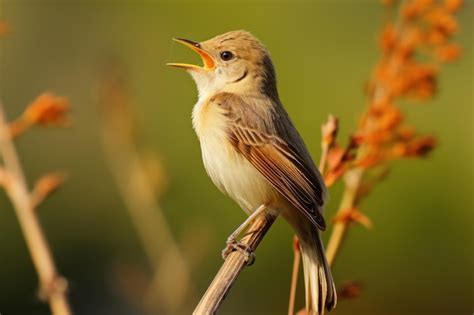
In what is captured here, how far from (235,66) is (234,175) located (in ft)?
2.13

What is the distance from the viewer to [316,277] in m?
3.14

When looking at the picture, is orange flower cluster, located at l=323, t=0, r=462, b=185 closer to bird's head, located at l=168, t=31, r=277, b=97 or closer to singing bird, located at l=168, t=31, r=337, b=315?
singing bird, located at l=168, t=31, r=337, b=315

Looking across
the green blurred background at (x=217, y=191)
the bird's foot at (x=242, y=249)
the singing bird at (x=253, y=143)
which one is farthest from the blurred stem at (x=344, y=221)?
the green blurred background at (x=217, y=191)

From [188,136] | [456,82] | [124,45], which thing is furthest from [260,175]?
[124,45]

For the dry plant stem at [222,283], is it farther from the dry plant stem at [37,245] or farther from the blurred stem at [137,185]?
the blurred stem at [137,185]

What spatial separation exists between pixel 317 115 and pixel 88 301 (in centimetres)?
221

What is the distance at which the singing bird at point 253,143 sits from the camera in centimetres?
353

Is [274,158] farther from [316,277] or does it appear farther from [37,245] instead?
[37,245]

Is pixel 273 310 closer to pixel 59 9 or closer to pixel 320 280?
pixel 320 280

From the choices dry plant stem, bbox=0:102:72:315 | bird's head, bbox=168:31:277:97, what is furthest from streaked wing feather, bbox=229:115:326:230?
dry plant stem, bbox=0:102:72:315

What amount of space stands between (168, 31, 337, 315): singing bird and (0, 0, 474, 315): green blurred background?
158 centimetres

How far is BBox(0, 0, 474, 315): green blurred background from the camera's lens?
620 cm

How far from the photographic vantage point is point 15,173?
2328mm

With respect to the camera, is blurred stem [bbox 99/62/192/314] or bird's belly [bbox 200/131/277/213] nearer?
blurred stem [bbox 99/62/192/314]
